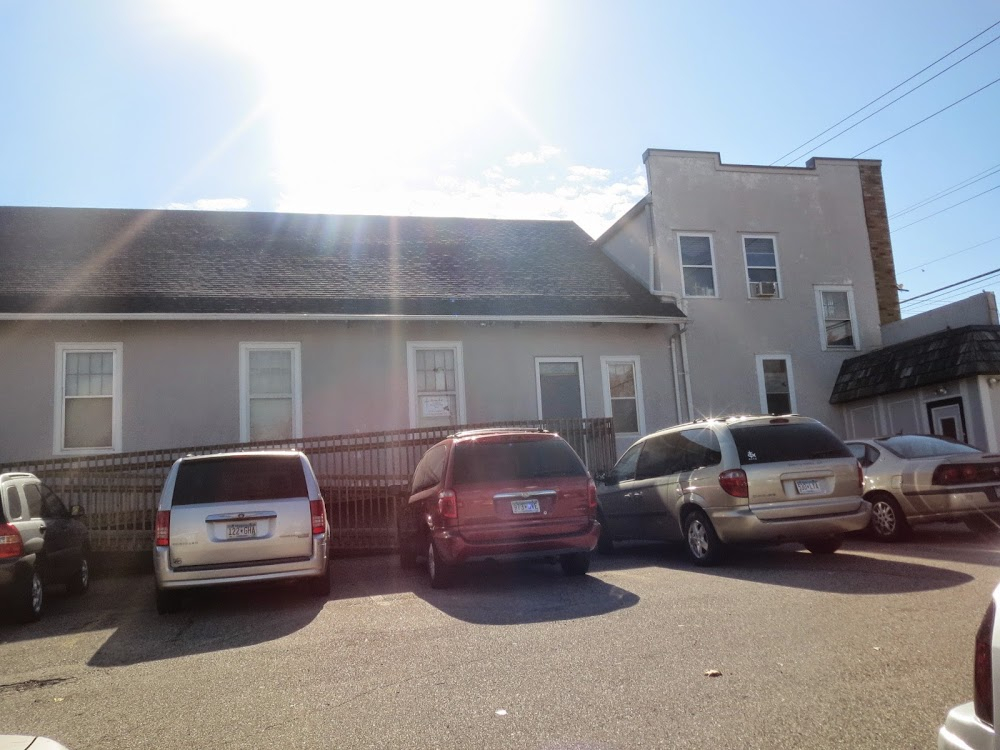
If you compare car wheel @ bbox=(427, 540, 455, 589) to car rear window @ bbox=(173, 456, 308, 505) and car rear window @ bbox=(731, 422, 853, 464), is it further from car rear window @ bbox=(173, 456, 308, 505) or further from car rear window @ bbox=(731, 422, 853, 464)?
car rear window @ bbox=(731, 422, 853, 464)

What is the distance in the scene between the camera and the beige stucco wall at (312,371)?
1452cm

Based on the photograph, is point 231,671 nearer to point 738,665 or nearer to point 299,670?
point 299,670

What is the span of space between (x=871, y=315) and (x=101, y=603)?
688 inches

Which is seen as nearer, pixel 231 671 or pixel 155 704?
pixel 155 704

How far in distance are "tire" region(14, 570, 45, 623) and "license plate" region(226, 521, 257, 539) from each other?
191 centimetres

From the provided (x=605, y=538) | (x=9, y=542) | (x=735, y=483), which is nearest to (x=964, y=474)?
(x=735, y=483)

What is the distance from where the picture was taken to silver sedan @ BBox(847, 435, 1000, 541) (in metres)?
10.3

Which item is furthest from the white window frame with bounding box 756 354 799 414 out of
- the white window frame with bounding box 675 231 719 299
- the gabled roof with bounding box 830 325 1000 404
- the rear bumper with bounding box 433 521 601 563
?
the rear bumper with bounding box 433 521 601 563

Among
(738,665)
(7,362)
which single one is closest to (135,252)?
(7,362)

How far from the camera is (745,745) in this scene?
3.89 meters

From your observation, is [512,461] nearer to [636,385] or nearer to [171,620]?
[171,620]

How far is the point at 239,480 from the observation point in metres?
8.84

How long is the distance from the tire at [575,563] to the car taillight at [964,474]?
4.51 metres

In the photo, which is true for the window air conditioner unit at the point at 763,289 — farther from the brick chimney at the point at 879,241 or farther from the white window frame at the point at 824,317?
the brick chimney at the point at 879,241
